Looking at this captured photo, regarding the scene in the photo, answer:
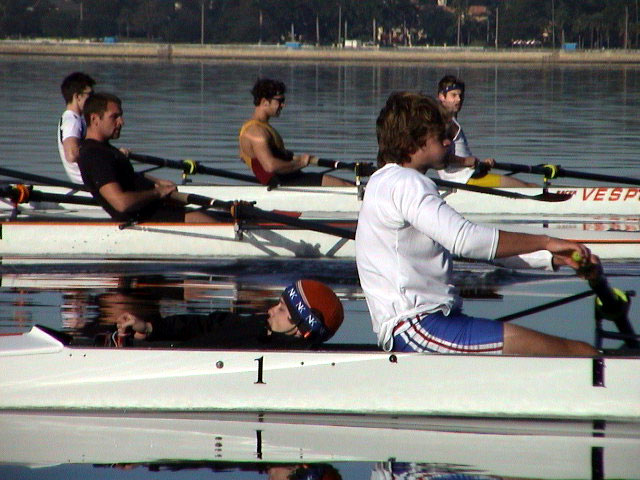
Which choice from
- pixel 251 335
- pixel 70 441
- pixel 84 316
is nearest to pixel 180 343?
pixel 251 335

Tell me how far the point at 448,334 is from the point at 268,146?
23.9 ft

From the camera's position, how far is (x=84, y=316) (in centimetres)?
921

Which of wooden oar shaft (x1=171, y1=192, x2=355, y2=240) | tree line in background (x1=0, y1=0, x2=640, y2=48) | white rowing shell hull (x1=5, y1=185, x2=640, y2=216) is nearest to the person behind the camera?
wooden oar shaft (x1=171, y1=192, x2=355, y2=240)

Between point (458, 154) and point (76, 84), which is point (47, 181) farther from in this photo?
point (458, 154)

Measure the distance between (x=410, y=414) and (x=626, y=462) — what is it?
1.13 metres

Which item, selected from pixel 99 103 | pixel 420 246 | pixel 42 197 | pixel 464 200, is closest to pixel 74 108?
pixel 42 197

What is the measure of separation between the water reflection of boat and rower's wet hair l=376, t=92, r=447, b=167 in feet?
5.15

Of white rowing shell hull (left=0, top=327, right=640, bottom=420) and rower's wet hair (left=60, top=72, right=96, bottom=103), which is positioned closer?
white rowing shell hull (left=0, top=327, right=640, bottom=420)

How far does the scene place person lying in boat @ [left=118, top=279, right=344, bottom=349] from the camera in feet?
21.2

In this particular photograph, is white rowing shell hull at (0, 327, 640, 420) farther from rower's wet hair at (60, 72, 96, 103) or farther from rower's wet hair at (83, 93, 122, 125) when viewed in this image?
rower's wet hair at (60, 72, 96, 103)

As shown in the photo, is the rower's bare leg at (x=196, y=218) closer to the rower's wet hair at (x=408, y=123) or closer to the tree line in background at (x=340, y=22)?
the rower's wet hair at (x=408, y=123)

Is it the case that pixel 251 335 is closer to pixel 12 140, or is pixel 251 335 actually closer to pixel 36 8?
pixel 12 140

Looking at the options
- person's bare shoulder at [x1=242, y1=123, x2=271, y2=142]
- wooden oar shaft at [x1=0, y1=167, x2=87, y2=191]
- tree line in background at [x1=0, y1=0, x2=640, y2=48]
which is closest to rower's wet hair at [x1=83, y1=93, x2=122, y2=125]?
wooden oar shaft at [x1=0, y1=167, x2=87, y2=191]

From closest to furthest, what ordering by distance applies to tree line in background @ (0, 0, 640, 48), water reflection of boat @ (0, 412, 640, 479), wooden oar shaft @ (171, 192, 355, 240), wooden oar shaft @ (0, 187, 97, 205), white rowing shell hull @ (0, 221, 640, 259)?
water reflection of boat @ (0, 412, 640, 479)
wooden oar shaft @ (171, 192, 355, 240)
wooden oar shaft @ (0, 187, 97, 205)
white rowing shell hull @ (0, 221, 640, 259)
tree line in background @ (0, 0, 640, 48)
